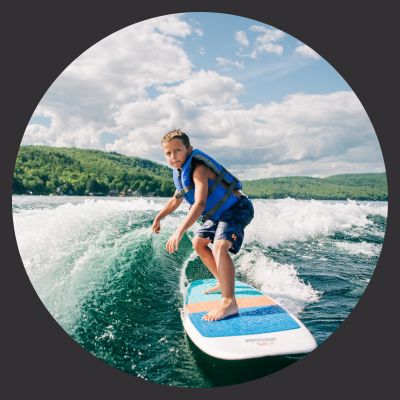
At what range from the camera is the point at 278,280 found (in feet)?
11.9

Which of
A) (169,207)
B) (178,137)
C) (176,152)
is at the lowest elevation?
(169,207)

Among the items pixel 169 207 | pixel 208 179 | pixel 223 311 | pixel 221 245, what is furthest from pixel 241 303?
pixel 208 179

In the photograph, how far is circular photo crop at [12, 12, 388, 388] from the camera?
126 inches

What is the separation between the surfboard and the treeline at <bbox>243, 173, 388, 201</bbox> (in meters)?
0.96

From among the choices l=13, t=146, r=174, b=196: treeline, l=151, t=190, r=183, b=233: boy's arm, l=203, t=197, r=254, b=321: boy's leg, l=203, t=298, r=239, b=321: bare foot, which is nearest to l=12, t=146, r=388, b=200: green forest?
l=13, t=146, r=174, b=196: treeline

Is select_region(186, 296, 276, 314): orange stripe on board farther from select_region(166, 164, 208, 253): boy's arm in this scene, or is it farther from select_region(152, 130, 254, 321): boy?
select_region(166, 164, 208, 253): boy's arm

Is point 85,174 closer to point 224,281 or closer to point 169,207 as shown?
point 169,207

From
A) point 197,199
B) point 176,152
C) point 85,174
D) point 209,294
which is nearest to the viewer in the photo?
point 197,199

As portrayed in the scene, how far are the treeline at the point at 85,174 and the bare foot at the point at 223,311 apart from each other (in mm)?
1115

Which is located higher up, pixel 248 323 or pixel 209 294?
pixel 209 294

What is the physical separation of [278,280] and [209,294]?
62 centimetres

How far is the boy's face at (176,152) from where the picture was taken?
2.99 meters

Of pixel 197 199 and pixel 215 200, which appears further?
pixel 215 200

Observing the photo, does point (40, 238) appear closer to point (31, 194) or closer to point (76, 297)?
point (31, 194)
